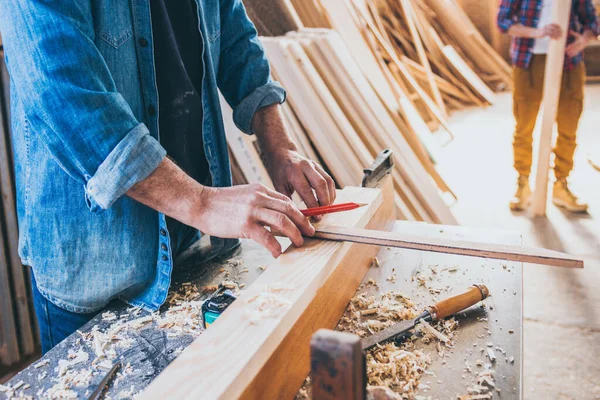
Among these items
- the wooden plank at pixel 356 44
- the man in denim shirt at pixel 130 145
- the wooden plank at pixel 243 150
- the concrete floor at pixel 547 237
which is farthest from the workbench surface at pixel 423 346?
the wooden plank at pixel 356 44

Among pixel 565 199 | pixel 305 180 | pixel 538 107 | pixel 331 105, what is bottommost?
pixel 565 199

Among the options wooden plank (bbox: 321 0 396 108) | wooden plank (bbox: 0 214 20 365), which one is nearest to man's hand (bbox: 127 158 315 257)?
wooden plank (bbox: 0 214 20 365)

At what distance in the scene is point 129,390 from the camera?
115cm

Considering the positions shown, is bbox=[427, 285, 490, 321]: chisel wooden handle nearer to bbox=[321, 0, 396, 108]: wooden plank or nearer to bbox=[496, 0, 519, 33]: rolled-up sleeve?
bbox=[321, 0, 396, 108]: wooden plank

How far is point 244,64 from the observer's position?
5.70 ft

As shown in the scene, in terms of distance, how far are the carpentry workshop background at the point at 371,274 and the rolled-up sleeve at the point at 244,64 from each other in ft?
0.30

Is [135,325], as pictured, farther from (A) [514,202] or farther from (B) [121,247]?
(A) [514,202]

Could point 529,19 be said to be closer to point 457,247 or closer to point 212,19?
point 212,19

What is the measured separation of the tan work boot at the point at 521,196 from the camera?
14.5 ft

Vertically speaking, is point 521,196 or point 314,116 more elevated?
point 314,116

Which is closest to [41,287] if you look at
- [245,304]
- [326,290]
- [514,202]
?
[245,304]

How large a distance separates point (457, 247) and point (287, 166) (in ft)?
1.90

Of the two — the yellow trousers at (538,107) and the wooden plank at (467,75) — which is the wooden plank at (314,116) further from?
the wooden plank at (467,75)

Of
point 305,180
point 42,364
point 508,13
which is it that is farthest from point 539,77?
point 42,364
